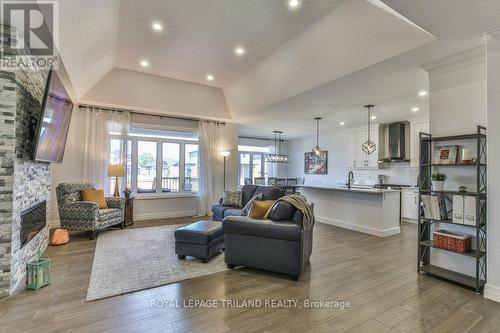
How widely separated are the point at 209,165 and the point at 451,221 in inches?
211

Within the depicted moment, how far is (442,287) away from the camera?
2.79 metres

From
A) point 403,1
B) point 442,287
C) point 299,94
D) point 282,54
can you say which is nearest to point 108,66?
point 282,54

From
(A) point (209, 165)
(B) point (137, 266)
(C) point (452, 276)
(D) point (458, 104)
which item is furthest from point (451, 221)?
(A) point (209, 165)

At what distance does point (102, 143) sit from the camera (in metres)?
5.70

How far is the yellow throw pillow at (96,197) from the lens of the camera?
16.4 feet

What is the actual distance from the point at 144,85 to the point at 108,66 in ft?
2.80

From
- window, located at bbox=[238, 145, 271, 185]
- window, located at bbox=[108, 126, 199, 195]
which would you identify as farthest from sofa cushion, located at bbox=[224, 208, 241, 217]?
window, located at bbox=[238, 145, 271, 185]

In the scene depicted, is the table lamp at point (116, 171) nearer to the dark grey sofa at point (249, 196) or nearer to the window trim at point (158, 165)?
the window trim at point (158, 165)

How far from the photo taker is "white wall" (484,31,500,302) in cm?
255

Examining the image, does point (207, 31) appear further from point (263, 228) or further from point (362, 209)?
point (362, 209)

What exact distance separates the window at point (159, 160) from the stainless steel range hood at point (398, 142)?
5.43 metres

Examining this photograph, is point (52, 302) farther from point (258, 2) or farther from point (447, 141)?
point (447, 141)

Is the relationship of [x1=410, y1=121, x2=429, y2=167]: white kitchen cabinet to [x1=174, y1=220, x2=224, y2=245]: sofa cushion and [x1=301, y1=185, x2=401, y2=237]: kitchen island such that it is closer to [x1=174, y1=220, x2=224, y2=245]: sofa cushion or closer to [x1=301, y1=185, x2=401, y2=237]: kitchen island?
[x1=301, y1=185, x2=401, y2=237]: kitchen island

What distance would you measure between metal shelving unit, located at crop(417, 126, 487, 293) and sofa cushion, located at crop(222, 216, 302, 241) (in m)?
1.70
